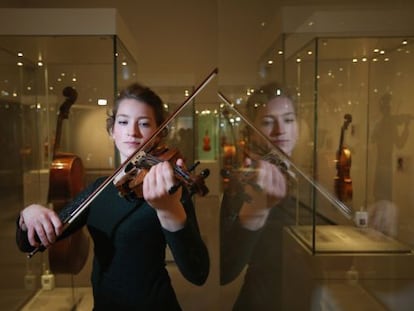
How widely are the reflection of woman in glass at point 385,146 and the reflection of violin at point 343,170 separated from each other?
0.41 feet

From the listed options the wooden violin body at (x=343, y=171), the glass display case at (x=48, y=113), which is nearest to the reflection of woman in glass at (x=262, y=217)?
the wooden violin body at (x=343, y=171)

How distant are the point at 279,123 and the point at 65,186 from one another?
2.21ft

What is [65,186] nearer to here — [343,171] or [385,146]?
[343,171]

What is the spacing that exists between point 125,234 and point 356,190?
2.56ft

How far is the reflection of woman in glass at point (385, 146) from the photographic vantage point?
1.33m

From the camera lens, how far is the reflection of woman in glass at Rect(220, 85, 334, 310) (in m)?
1.14

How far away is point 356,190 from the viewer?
1.26 metres

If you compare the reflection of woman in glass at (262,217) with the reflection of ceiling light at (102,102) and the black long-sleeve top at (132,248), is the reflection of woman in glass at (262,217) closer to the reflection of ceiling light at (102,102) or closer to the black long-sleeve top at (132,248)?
the black long-sleeve top at (132,248)

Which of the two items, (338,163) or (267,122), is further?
(338,163)

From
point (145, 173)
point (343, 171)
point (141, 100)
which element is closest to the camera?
point (145, 173)

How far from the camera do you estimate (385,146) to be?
1349mm

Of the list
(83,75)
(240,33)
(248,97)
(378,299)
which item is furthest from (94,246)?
(378,299)

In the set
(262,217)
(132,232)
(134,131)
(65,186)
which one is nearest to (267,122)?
(262,217)

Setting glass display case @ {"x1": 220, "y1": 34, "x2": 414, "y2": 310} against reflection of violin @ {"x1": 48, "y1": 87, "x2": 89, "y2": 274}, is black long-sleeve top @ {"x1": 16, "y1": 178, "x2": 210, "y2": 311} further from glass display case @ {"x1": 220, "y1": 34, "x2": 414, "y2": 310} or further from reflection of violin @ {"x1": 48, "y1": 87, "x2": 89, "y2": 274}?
glass display case @ {"x1": 220, "y1": 34, "x2": 414, "y2": 310}
